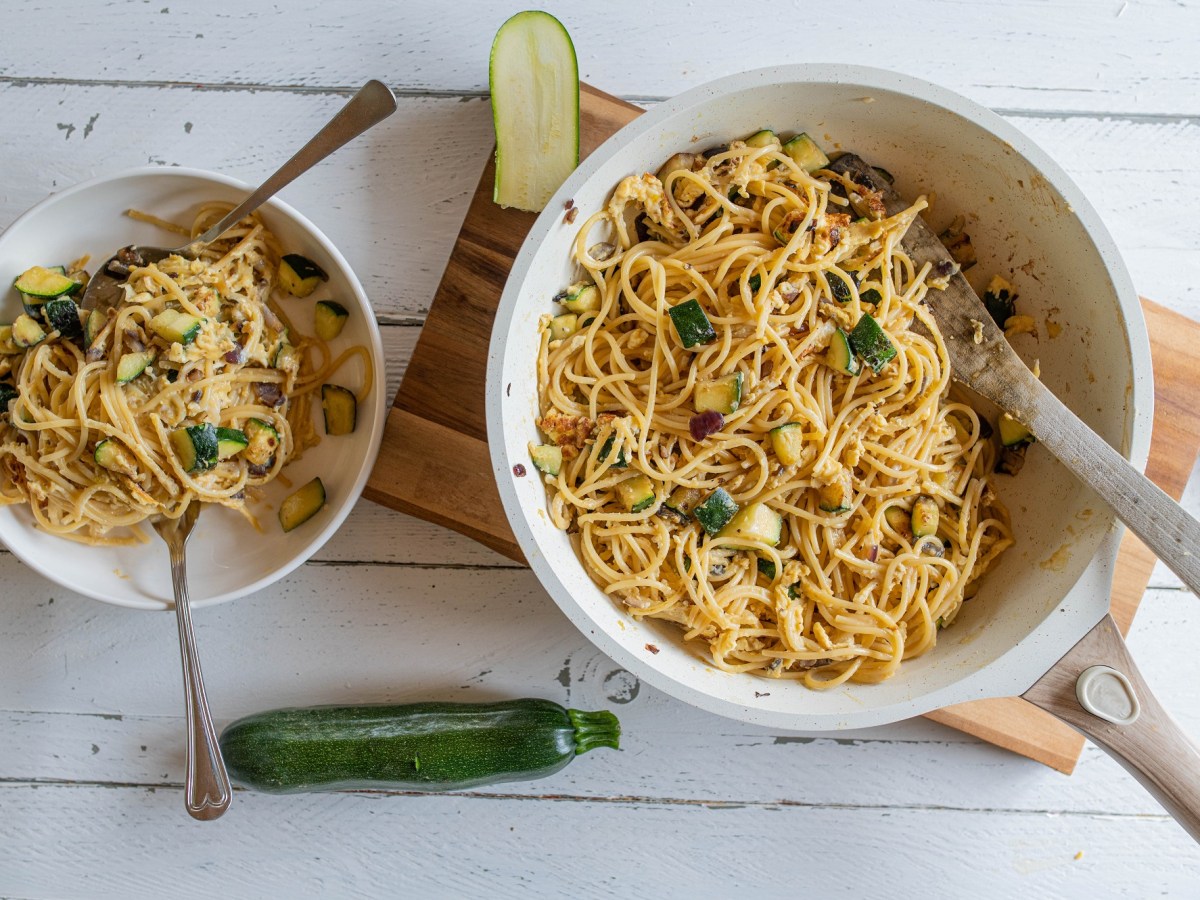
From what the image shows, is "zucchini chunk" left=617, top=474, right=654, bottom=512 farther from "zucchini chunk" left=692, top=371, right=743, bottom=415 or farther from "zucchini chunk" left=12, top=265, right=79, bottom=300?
"zucchini chunk" left=12, top=265, right=79, bottom=300

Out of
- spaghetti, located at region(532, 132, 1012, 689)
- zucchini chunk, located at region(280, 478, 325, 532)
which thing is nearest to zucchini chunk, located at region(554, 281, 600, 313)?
spaghetti, located at region(532, 132, 1012, 689)

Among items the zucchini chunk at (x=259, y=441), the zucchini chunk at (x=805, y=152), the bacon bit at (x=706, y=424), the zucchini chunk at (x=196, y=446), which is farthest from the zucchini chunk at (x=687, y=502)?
the zucchini chunk at (x=196, y=446)

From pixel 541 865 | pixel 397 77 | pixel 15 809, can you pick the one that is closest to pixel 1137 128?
pixel 397 77

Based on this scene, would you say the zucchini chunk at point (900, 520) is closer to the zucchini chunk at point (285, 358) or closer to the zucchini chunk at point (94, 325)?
the zucchini chunk at point (285, 358)

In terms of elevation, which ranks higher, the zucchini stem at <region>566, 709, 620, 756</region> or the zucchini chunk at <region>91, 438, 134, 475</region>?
the zucchini chunk at <region>91, 438, 134, 475</region>

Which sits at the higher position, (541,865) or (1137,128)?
(1137,128)

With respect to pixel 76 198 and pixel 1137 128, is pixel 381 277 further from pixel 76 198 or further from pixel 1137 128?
pixel 1137 128

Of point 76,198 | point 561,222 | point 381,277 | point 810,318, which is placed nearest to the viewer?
point 561,222
